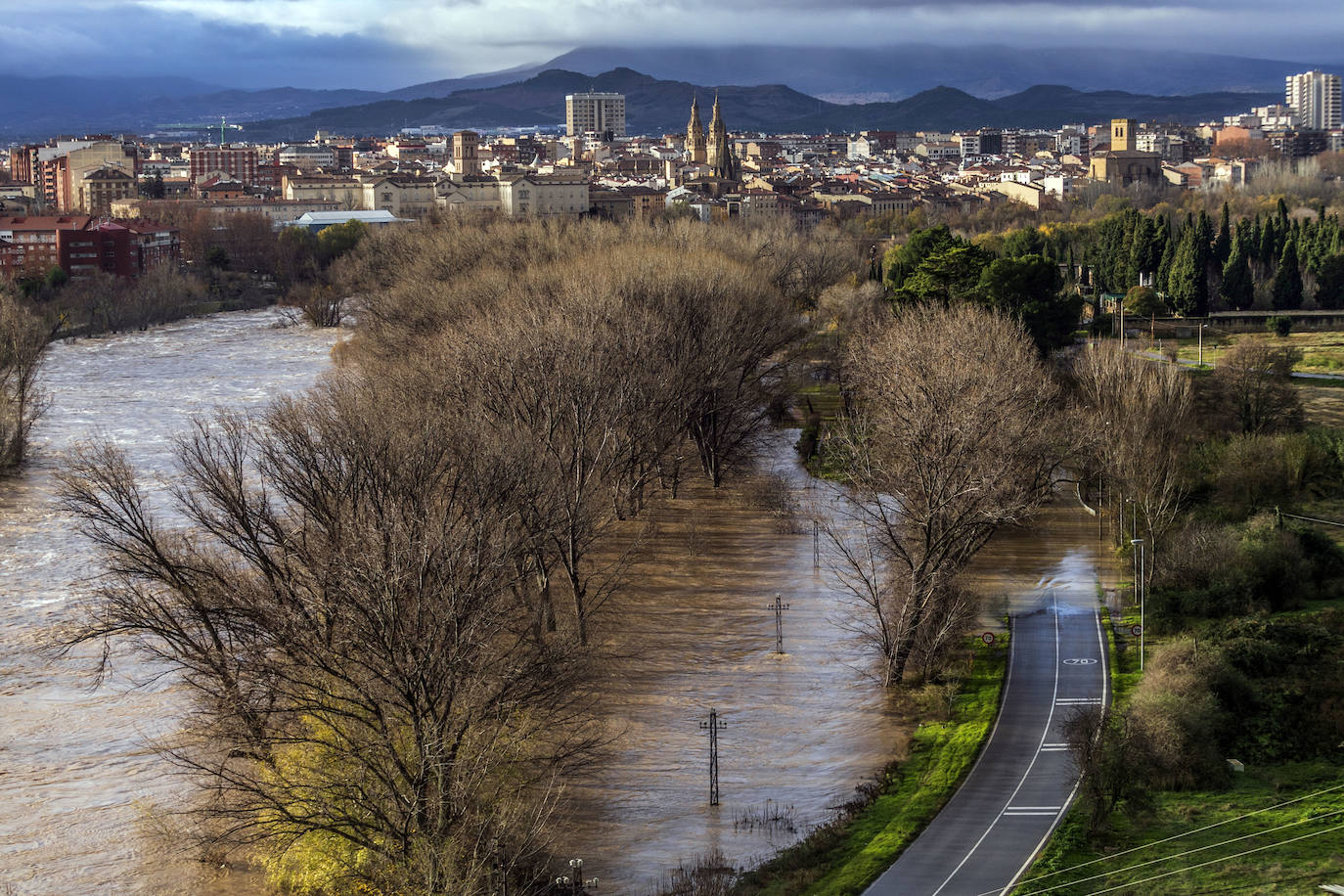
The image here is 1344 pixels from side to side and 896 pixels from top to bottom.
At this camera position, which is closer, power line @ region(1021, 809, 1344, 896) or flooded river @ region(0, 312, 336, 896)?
power line @ region(1021, 809, 1344, 896)

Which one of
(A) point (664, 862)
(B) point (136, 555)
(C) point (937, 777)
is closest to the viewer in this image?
(A) point (664, 862)

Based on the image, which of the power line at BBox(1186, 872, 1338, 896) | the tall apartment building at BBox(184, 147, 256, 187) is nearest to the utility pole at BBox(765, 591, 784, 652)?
the power line at BBox(1186, 872, 1338, 896)

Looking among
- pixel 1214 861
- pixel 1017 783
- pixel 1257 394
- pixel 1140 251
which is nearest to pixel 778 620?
pixel 1017 783

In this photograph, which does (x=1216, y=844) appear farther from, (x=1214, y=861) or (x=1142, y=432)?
(x=1142, y=432)

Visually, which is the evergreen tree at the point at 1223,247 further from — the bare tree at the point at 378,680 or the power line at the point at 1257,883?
the power line at the point at 1257,883

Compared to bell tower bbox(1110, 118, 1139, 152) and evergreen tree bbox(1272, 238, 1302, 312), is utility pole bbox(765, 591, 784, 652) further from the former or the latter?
bell tower bbox(1110, 118, 1139, 152)

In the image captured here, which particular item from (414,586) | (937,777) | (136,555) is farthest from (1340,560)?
(136,555)

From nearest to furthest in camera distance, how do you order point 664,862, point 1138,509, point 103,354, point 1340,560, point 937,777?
1. point 664,862
2. point 937,777
3. point 1340,560
4. point 1138,509
5. point 103,354

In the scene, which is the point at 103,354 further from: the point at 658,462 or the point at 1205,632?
the point at 1205,632
